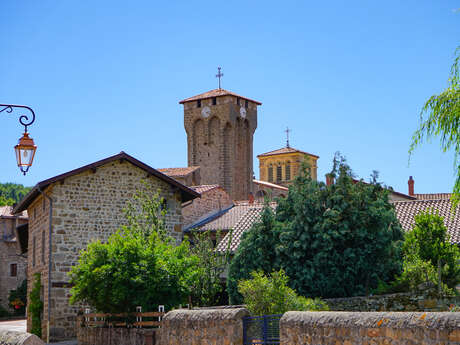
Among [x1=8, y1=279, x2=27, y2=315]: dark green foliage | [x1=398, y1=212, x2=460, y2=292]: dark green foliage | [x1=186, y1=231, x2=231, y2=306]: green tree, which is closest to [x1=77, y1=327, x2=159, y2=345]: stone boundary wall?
[x1=186, y1=231, x2=231, y2=306]: green tree

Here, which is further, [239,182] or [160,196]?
[239,182]

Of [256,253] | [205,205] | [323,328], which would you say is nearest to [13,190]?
[205,205]

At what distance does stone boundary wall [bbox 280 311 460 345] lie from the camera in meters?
7.61

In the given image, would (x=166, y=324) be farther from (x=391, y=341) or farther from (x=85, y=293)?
(x=391, y=341)

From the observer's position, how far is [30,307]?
24.2m

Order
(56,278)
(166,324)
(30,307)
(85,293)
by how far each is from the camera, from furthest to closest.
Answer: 1. (30,307)
2. (56,278)
3. (85,293)
4. (166,324)

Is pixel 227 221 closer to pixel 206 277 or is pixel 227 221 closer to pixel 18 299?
pixel 206 277

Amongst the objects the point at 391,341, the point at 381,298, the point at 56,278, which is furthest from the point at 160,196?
the point at 391,341

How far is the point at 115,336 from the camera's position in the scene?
16547 mm

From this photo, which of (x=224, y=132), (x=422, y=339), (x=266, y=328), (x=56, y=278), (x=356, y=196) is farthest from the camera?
(x=224, y=132)

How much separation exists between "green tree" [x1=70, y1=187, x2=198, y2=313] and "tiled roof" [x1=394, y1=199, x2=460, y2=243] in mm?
10901

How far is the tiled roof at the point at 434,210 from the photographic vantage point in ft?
83.8

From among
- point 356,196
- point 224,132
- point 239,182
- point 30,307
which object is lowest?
point 30,307

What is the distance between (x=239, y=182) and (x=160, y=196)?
4503 centimetres
